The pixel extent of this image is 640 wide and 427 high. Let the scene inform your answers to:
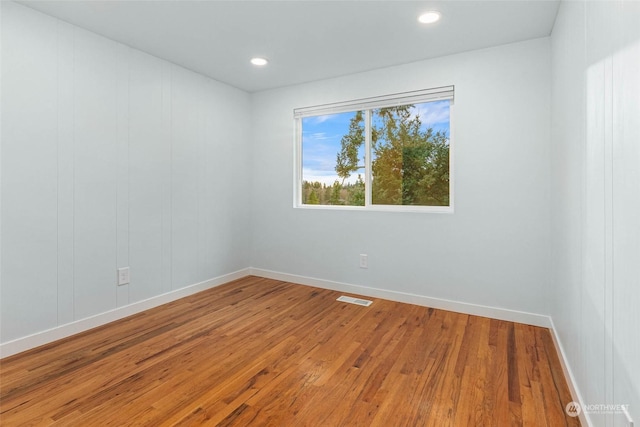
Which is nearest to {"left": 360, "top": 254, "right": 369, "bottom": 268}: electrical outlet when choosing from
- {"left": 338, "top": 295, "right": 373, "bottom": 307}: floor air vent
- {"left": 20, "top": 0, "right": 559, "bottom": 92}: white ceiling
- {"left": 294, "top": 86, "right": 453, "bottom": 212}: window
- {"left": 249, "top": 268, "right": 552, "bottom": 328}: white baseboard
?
{"left": 249, "top": 268, "right": 552, "bottom": 328}: white baseboard

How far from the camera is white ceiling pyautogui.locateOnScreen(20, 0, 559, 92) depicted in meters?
2.23

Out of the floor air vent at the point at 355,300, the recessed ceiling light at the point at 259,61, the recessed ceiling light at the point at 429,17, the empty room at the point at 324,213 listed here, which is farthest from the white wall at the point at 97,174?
the recessed ceiling light at the point at 429,17

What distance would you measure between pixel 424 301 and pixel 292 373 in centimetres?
164

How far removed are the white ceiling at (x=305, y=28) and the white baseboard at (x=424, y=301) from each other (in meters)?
2.23

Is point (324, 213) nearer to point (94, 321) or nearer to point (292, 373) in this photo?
point (292, 373)

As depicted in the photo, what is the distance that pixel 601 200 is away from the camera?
1.26m

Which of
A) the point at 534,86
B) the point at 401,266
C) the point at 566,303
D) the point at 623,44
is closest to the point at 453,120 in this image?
the point at 534,86

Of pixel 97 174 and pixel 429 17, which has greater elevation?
pixel 429 17

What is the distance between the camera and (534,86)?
105 inches

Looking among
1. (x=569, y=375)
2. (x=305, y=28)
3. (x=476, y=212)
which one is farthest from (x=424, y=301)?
(x=305, y=28)

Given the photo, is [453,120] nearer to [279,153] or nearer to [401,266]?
[401,266]

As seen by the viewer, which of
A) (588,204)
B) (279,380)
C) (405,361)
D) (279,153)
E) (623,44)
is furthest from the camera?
(279,153)

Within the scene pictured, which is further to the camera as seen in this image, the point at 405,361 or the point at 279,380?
the point at 405,361

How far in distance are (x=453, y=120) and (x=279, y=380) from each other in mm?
2578
